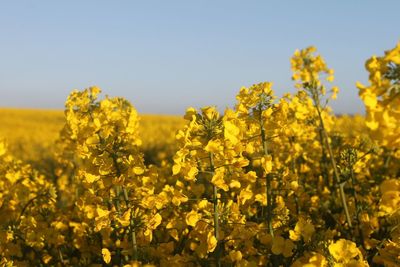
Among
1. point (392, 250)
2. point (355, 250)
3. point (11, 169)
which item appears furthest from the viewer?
point (11, 169)

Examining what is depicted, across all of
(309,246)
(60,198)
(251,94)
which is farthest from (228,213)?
(60,198)

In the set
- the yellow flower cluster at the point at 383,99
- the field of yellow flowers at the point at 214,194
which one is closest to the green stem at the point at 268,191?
the field of yellow flowers at the point at 214,194

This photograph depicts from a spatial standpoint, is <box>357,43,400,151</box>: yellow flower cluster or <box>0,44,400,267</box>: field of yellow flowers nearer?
<box>357,43,400,151</box>: yellow flower cluster

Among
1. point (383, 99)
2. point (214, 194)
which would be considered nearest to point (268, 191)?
point (214, 194)

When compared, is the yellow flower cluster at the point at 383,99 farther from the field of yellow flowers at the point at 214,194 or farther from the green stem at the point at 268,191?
the green stem at the point at 268,191

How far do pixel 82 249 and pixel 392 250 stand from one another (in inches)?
148

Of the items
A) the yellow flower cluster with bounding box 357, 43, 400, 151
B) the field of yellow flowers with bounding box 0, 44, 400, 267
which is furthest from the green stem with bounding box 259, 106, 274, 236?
the yellow flower cluster with bounding box 357, 43, 400, 151

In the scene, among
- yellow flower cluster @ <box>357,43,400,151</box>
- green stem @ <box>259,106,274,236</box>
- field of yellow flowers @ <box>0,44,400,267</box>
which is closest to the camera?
yellow flower cluster @ <box>357,43,400,151</box>

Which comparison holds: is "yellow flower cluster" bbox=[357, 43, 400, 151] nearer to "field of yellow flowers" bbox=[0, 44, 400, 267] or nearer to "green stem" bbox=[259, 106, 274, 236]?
"field of yellow flowers" bbox=[0, 44, 400, 267]

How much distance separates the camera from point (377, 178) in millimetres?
7012

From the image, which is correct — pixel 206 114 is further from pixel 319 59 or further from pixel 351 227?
pixel 319 59

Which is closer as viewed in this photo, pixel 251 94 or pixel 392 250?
pixel 392 250

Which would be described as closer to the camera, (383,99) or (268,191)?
(383,99)

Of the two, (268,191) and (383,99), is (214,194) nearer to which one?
(268,191)
